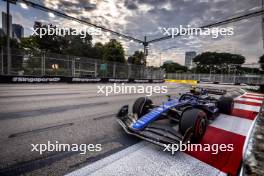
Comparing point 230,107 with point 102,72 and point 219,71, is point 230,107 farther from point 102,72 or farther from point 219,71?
point 219,71

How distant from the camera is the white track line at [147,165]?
188cm

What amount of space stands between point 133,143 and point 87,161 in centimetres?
84

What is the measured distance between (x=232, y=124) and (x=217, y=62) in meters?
97.8

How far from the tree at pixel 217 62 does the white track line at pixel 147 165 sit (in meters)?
91.0

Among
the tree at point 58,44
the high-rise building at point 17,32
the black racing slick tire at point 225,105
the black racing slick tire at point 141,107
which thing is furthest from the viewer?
the high-rise building at point 17,32

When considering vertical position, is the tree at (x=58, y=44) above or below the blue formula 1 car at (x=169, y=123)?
above

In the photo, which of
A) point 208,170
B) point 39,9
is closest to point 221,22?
point 39,9

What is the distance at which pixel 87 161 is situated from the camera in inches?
81.4

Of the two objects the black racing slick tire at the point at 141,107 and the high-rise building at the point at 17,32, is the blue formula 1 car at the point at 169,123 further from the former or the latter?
the high-rise building at the point at 17,32

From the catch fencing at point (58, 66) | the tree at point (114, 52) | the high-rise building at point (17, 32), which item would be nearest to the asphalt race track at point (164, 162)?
the catch fencing at point (58, 66)

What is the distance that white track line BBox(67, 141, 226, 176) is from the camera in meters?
1.88

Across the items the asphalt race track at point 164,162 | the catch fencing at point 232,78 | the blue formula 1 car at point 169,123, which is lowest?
the asphalt race track at point 164,162

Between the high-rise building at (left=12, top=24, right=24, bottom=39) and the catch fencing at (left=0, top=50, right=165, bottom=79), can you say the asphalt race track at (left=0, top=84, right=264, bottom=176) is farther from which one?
the high-rise building at (left=12, top=24, right=24, bottom=39)

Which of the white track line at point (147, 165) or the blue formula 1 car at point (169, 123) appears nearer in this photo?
the white track line at point (147, 165)
